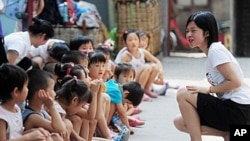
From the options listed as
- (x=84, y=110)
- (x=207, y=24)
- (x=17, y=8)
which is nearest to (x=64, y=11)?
(x=17, y=8)

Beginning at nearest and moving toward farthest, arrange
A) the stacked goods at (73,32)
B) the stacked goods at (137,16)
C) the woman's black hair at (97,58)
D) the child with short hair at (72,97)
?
the child with short hair at (72,97), the woman's black hair at (97,58), the stacked goods at (73,32), the stacked goods at (137,16)

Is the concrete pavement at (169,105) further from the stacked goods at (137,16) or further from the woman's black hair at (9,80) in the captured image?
the woman's black hair at (9,80)

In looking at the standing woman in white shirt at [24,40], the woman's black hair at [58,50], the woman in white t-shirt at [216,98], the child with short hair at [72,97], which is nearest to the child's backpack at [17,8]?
the woman's black hair at [58,50]

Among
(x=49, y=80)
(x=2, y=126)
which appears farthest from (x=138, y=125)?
(x=2, y=126)

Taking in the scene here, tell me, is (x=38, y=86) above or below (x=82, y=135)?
above

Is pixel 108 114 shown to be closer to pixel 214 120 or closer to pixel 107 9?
pixel 214 120

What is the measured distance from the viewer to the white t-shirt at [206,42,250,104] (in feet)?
14.8

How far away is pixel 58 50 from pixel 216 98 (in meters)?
1.67

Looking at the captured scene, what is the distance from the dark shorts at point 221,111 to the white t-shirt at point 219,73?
0.05 metres

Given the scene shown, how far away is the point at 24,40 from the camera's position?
541 cm

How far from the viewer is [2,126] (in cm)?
385

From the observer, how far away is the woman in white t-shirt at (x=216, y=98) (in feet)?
14.8

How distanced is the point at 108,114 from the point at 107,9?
450 cm

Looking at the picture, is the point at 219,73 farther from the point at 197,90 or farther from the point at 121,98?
the point at 121,98
